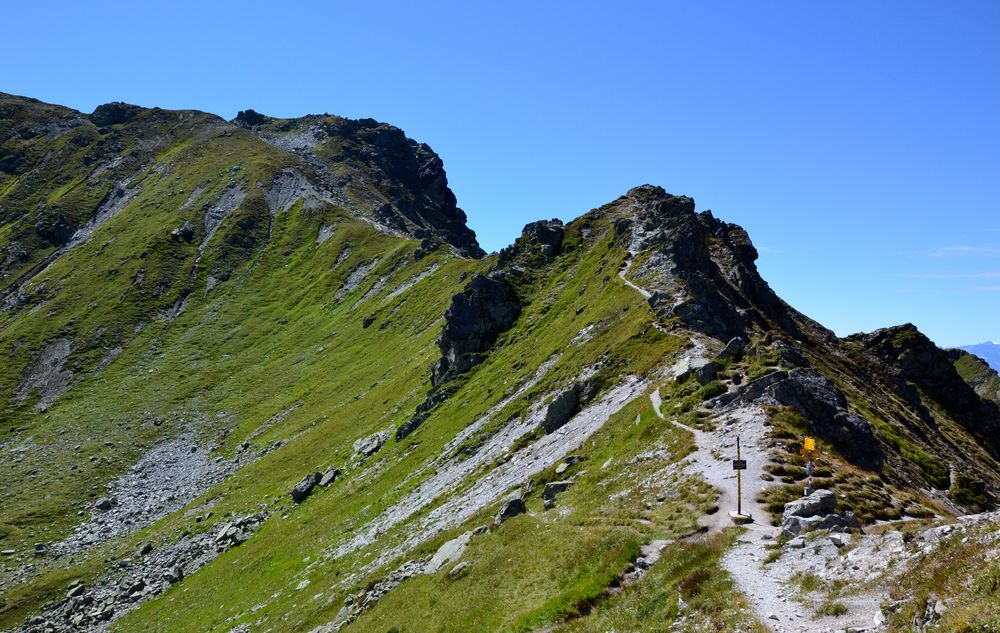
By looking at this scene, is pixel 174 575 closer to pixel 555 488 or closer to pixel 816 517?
pixel 555 488

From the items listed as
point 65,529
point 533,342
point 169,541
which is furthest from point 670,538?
point 65,529

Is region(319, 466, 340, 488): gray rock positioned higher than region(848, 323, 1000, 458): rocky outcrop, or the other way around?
region(848, 323, 1000, 458): rocky outcrop

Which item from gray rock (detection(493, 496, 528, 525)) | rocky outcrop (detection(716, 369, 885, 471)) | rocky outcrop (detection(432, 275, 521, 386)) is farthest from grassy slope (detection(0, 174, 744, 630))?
rocky outcrop (detection(716, 369, 885, 471))

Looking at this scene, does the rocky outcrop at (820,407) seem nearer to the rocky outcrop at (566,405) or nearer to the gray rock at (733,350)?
the gray rock at (733,350)

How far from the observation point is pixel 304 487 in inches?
2857

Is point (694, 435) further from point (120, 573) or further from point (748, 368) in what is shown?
point (120, 573)

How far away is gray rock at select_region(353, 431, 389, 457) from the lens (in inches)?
2960

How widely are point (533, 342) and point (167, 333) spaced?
129 metres

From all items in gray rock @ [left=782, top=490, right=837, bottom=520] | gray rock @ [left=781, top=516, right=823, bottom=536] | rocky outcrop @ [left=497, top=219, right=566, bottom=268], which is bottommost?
gray rock @ [left=781, top=516, right=823, bottom=536]

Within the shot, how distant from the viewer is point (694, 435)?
33.8m

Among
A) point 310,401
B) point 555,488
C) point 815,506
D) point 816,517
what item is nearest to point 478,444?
point 555,488

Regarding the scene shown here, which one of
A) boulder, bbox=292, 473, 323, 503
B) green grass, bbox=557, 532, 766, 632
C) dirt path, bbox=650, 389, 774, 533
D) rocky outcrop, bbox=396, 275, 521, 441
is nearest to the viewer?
green grass, bbox=557, 532, 766, 632

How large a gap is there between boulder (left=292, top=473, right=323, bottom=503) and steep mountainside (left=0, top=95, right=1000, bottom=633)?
424 millimetres

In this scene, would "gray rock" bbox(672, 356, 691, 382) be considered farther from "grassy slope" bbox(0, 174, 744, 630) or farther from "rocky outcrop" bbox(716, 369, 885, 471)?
"rocky outcrop" bbox(716, 369, 885, 471)
